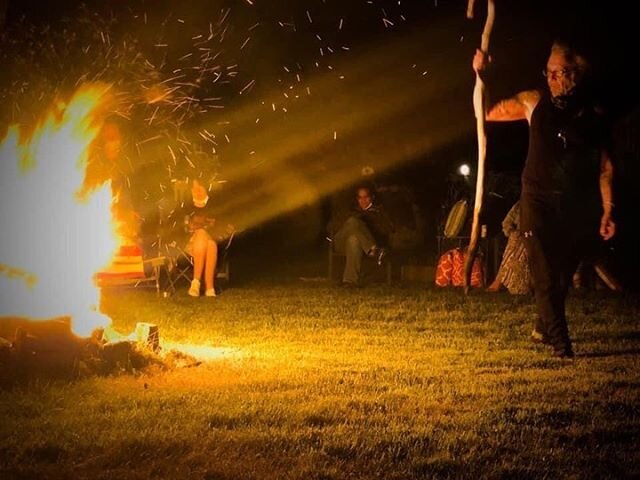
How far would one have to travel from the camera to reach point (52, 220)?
6.59m

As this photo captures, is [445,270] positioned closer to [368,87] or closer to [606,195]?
[368,87]

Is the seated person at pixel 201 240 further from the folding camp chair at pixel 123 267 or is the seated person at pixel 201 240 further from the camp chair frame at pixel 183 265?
the folding camp chair at pixel 123 267

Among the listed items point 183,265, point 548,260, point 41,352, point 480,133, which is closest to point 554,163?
point 548,260

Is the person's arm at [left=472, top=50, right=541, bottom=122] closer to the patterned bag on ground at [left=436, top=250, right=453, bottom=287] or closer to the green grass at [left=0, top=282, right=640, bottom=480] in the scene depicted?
the green grass at [left=0, top=282, right=640, bottom=480]

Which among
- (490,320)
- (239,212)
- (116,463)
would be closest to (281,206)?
(239,212)

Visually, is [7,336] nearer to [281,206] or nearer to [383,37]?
[383,37]

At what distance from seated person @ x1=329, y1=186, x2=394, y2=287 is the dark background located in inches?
42.5

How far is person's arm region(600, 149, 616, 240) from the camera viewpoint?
22.4ft

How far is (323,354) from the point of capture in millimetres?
6586

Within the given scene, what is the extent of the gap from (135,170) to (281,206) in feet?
23.6

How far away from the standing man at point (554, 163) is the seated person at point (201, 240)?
4900 mm

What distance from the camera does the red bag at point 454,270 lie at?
37.9 ft

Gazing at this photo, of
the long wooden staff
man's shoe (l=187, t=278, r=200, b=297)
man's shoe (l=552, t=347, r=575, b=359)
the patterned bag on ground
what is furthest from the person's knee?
the long wooden staff

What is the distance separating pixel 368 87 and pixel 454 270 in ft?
12.4
